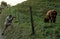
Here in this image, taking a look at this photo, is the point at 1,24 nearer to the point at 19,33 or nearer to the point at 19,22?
the point at 19,22

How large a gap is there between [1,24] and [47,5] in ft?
15.5

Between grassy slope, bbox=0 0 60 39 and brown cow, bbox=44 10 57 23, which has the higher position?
brown cow, bbox=44 10 57 23

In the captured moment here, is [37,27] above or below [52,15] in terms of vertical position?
below

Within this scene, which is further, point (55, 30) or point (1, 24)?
point (1, 24)

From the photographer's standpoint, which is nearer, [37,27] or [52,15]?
[37,27]

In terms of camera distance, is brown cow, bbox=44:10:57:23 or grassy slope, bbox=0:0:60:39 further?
brown cow, bbox=44:10:57:23

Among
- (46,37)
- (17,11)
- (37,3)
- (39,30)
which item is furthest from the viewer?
(37,3)

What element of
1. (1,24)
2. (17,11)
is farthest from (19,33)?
(17,11)

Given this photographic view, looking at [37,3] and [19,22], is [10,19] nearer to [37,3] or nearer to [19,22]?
[19,22]

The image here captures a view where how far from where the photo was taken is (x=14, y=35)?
17.7m

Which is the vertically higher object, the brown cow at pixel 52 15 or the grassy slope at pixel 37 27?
the brown cow at pixel 52 15

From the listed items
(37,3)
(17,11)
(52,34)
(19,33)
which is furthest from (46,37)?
(37,3)

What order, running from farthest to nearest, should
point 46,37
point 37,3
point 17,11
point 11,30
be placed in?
point 37,3, point 17,11, point 11,30, point 46,37

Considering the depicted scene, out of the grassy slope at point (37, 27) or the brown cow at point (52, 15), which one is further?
the brown cow at point (52, 15)
